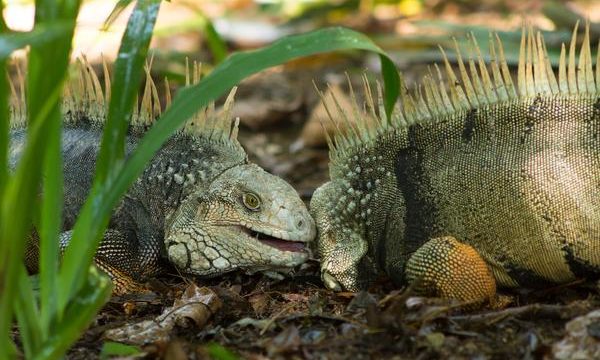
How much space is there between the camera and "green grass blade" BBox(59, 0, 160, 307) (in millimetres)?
3715

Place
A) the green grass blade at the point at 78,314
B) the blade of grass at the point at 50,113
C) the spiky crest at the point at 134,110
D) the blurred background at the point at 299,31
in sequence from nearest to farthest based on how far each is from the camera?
1. the blade of grass at the point at 50,113
2. the green grass blade at the point at 78,314
3. the spiky crest at the point at 134,110
4. the blurred background at the point at 299,31

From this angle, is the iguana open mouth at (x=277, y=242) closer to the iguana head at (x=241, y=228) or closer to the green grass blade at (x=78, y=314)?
the iguana head at (x=241, y=228)

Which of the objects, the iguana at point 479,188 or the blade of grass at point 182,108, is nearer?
the blade of grass at point 182,108

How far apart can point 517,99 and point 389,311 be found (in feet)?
4.72

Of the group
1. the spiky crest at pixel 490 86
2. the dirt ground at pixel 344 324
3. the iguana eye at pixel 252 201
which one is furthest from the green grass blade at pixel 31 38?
the iguana eye at pixel 252 201

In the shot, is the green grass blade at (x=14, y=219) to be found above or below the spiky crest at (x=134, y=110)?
below

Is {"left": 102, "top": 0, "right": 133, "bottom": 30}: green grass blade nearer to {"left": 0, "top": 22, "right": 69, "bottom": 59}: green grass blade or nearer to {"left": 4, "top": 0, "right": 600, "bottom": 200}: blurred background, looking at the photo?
{"left": 0, "top": 22, "right": 69, "bottom": 59}: green grass blade

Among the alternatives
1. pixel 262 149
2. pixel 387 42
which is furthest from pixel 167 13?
pixel 262 149

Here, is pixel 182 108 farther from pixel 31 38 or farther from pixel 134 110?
pixel 134 110

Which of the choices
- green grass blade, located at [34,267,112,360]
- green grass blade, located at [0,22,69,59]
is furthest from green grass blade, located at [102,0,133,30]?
green grass blade, located at [34,267,112,360]

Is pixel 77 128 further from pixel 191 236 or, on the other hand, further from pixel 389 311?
pixel 389 311

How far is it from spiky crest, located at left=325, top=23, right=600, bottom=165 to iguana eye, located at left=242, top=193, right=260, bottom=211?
1.77ft

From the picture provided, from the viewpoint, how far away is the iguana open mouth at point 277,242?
A: 5.41 meters

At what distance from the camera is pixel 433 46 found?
36.0 feet
